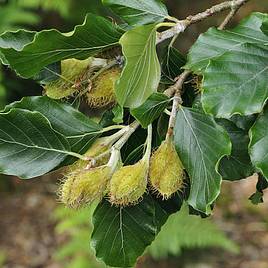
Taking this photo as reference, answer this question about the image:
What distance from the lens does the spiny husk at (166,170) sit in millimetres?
754

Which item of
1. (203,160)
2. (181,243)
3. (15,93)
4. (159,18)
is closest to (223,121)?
(203,160)

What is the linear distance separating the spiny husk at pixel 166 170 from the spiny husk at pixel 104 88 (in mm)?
89

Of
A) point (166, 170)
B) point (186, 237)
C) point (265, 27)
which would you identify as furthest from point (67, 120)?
point (186, 237)

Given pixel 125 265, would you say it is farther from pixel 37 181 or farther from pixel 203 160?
pixel 37 181

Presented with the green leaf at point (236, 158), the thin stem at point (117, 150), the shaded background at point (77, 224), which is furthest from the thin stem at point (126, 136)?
the shaded background at point (77, 224)

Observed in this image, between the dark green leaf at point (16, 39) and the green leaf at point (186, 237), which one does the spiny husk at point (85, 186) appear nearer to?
the dark green leaf at point (16, 39)

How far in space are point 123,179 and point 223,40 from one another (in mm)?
215

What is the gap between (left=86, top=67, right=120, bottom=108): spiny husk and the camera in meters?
0.79

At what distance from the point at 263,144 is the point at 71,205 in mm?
229

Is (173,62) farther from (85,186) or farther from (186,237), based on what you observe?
(186,237)

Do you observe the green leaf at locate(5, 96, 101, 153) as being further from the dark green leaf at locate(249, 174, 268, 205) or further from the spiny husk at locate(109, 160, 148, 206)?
the dark green leaf at locate(249, 174, 268, 205)

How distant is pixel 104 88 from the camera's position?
787 mm

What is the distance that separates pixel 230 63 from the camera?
0.74m

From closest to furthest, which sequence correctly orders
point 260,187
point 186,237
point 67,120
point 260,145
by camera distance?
point 260,145, point 67,120, point 260,187, point 186,237
